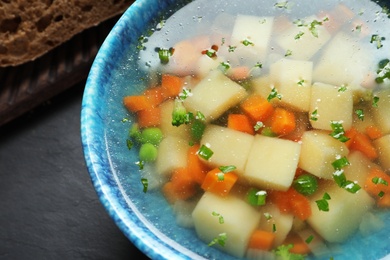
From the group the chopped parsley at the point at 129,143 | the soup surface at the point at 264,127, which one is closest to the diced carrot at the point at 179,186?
the soup surface at the point at 264,127

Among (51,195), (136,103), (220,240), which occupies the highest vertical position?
(136,103)

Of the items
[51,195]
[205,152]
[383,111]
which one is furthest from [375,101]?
[51,195]

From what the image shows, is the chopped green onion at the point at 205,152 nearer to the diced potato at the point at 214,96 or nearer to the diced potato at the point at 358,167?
the diced potato at the point at 214,96

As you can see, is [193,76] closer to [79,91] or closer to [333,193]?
[333,193]

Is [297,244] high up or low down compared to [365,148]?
down

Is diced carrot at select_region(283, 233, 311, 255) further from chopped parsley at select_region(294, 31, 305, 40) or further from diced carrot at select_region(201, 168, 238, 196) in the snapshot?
chopped parsley at select_region(294, 31, 305, 40)

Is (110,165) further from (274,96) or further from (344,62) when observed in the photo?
(344,62)

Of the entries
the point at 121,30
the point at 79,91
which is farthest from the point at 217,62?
the point at 79,91
